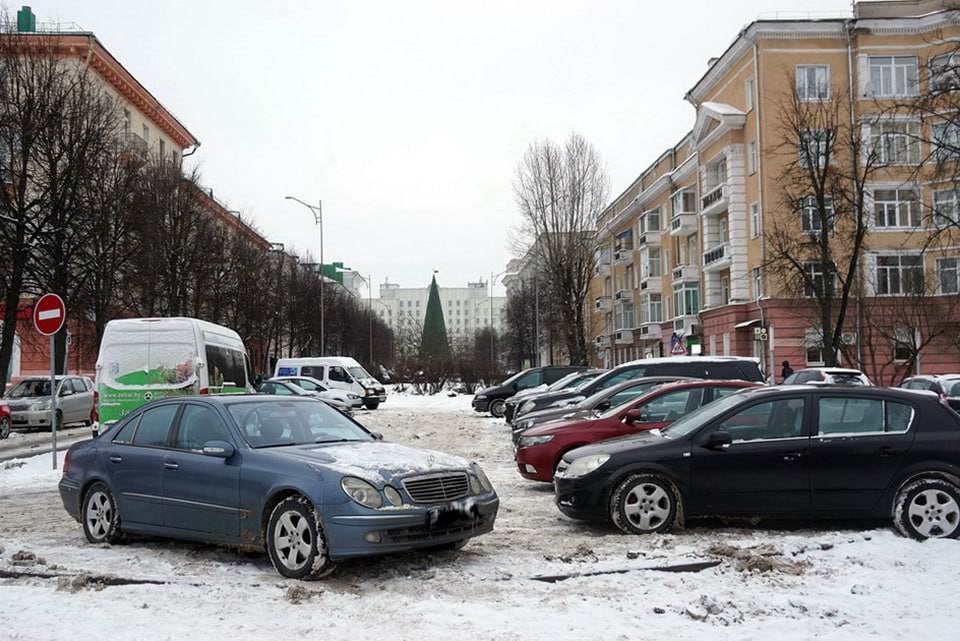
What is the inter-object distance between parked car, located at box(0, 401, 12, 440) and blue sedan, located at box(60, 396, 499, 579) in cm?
1663

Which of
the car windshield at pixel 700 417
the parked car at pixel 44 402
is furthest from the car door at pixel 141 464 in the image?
the parked car at pixel 44 402

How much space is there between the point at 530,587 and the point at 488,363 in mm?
51180

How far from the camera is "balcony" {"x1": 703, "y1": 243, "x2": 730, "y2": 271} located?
48594 mm

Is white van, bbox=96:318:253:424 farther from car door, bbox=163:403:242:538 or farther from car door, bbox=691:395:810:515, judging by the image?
car door, bbox=691:395:810:515

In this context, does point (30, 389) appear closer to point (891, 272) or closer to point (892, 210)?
point (891, 272)

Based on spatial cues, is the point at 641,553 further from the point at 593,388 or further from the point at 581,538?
the point at 593,388

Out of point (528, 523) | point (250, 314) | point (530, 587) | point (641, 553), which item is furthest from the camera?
point (250, 314)

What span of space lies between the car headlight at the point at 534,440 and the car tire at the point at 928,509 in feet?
15.7

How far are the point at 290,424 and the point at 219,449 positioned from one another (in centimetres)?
86

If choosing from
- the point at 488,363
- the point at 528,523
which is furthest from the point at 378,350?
the point at 528,523

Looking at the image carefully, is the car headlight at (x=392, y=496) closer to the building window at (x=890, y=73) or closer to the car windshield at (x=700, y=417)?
the car windshield at (x=700, y=417)

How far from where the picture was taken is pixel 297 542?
7492 mm

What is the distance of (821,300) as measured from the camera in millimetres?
34188

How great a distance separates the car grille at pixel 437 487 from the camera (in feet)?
24.9
